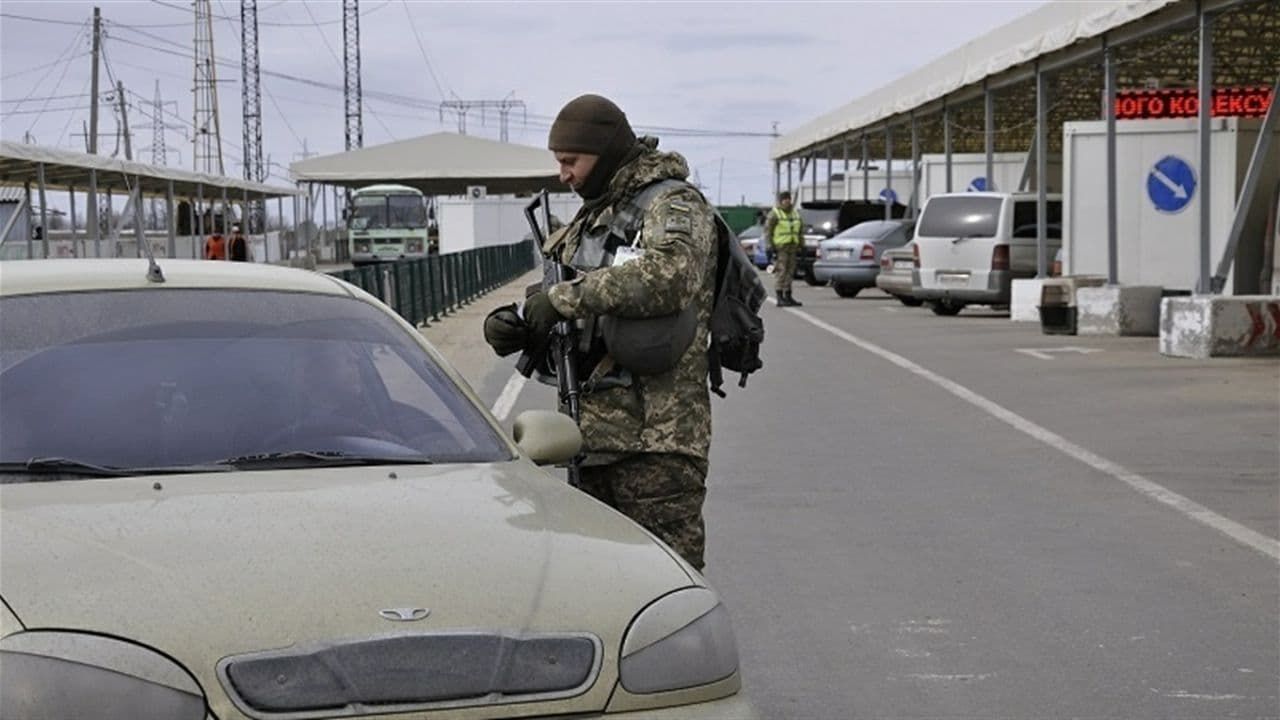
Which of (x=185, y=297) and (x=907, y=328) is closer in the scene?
(x=185, y=297)

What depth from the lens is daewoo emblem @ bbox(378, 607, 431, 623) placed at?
3.88 meters

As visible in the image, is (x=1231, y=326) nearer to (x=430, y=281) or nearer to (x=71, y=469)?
(x=430, y=281)

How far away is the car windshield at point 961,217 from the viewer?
30.1m

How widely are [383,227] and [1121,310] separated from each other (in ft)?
169

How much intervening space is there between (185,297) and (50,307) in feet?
1.14

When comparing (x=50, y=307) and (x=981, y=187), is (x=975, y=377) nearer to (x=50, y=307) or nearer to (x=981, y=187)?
(x=50, y=307)

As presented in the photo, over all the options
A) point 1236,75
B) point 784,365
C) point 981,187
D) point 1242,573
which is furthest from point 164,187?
point 1242,573

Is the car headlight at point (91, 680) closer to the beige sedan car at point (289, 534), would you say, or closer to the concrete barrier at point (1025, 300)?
the beige sedan car at point (289, 534)

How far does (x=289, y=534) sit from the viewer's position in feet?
13.9

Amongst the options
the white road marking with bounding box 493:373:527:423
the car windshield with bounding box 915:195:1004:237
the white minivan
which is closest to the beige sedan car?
the white road marking with bounding box 493:373:527:423

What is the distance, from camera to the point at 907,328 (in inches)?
1096

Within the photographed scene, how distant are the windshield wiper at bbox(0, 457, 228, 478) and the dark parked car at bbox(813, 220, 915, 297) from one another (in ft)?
108

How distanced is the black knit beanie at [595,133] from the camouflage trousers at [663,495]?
0.81 meters

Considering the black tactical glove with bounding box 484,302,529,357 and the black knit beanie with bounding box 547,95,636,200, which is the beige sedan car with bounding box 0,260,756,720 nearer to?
the black tactical glove with bounding box 484,302,529,357
